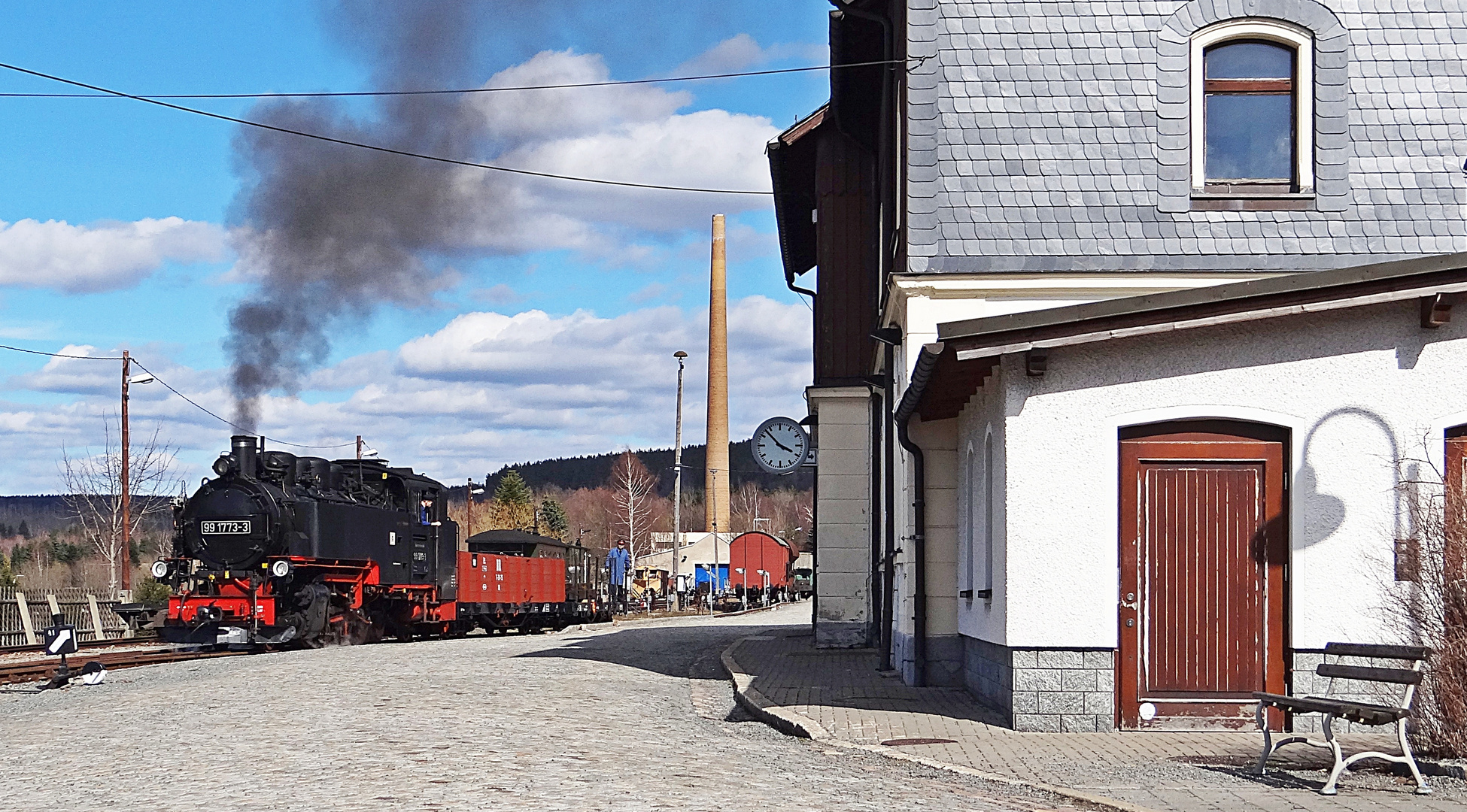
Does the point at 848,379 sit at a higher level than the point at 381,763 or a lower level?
higher

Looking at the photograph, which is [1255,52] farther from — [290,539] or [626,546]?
[626,546]

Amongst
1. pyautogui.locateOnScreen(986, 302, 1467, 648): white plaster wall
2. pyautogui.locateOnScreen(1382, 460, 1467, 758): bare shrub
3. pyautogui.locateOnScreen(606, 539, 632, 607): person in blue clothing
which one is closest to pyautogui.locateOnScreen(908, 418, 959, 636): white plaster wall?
pyautogui.locateOnScreen(986, 302, 1467, 648): white plaster wall

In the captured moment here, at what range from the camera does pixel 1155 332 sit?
1084cm

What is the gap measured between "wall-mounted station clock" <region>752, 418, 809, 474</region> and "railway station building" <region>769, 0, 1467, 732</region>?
4311 mm

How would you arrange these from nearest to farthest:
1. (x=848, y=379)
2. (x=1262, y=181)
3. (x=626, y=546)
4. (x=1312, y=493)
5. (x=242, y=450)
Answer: (x=1312, y=493) < (x=1262, y=181) < (x=848, y=379) < (x=242, y=450) < (x=626, y=546)

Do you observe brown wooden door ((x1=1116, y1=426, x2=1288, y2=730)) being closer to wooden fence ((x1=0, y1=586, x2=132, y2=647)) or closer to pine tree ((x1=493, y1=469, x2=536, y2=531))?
wooden fence ((x1=0, y1=586, x2=132, y2=647))

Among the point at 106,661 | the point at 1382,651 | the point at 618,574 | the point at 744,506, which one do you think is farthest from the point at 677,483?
the point at 744,506

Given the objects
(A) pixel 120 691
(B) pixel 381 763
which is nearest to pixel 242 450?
(A) pixel 120 691

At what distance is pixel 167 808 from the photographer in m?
7.94

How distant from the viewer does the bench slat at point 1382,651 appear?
30.3 feet

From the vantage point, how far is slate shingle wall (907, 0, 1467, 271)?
44.9 feet

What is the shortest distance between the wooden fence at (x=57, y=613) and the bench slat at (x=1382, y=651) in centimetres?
2238

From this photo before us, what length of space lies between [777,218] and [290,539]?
32.8 ft

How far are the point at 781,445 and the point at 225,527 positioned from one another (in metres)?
8.61
